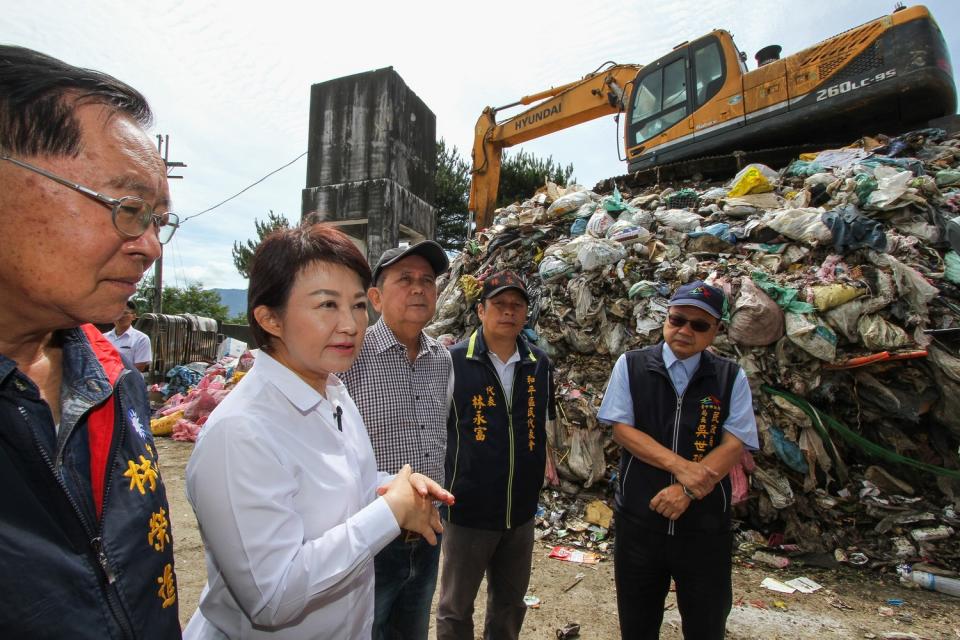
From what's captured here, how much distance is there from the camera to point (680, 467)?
7.00 feet

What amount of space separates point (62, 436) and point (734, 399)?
2466 millimetres

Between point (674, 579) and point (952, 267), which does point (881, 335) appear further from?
point (674, 579)

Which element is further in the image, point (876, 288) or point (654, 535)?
point (876, 288)

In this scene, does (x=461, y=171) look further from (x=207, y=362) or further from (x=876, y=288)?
(x=876, y=288)

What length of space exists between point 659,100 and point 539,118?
2261 millimetres

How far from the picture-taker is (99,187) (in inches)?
29.6

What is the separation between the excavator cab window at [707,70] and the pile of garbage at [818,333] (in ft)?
7.68

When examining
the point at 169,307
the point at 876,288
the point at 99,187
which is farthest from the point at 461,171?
the point at 169,307

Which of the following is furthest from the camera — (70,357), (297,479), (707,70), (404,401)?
(707,70)

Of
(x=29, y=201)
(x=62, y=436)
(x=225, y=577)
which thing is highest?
(x=29, y=201)

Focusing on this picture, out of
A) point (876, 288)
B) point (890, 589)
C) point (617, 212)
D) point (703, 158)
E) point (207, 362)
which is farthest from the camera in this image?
point (207, 362)

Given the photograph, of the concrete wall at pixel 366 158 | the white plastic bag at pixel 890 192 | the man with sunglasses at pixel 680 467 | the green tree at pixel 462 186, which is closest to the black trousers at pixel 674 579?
the man with sunglasses at pixel 680 467

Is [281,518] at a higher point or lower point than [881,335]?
lower

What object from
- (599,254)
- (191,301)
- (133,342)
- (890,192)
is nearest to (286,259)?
(599,254)
